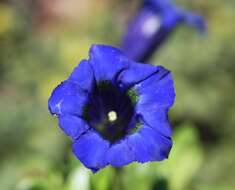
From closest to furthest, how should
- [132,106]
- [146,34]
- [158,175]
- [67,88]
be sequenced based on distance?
[67,88] → [132,106] → [158,175] → [146,34]

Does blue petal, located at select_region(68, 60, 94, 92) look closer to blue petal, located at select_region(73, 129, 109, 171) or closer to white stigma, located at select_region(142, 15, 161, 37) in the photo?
blue petal, located at select_region(73, 129, 109, 171)

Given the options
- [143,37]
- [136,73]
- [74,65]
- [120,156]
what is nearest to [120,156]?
[120,156]

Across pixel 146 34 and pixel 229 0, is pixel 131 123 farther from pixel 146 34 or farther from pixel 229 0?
pixel 229 0

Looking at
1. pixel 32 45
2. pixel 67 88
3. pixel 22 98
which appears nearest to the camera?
pixel 67 88

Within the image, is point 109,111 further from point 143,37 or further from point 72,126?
point 143,37

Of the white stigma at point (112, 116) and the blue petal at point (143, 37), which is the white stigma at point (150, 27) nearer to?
the blue petal at point (143, 37)

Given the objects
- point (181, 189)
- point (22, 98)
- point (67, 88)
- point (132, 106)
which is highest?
point (67, 88)

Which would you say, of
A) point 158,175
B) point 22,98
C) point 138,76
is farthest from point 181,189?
point 22,98
